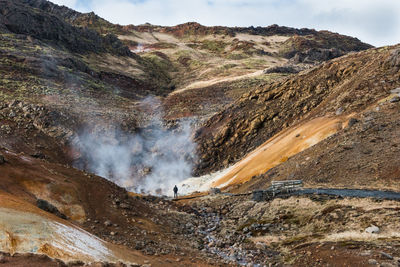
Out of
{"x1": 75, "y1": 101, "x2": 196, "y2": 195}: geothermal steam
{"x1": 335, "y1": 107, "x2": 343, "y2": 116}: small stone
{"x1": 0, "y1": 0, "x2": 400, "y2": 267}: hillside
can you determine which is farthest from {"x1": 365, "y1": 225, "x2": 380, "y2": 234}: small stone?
{"x1": 75, "y1": 101, "x2": 196, "y2": 195}: geothermal steam

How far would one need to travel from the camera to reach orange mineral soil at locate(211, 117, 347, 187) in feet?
82.9

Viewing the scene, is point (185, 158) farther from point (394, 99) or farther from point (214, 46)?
point (214, 46)

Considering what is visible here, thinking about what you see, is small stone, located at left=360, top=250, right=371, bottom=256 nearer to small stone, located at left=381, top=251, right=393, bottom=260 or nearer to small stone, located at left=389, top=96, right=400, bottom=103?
small stone, located at left=381, top=251, right=393, bottom=260

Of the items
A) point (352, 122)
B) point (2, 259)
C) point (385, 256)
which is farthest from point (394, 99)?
point (2, 259)

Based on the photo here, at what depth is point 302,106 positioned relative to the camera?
112ft

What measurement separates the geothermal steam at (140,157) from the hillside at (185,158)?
0.56ft

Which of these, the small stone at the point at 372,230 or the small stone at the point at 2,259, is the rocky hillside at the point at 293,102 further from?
the small stone at the point at 2,259

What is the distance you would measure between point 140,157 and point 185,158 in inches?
234

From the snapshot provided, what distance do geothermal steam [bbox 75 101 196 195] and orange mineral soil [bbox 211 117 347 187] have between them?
7530 mm

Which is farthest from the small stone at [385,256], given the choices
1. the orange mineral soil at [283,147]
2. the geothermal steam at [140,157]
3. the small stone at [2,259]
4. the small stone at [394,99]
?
the geothermal steam at [140,157]

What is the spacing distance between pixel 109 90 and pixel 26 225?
2044 inches

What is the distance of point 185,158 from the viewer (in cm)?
3756

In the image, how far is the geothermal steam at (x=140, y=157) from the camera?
116 ft

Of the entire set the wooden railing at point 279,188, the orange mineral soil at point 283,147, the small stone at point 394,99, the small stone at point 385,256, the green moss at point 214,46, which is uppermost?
the green moss at point 214,46
